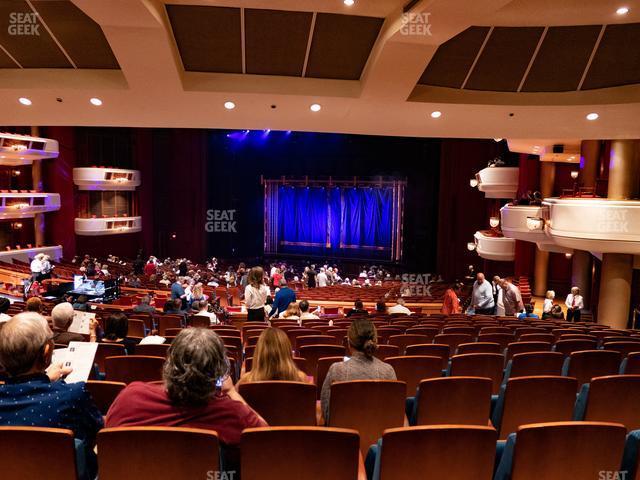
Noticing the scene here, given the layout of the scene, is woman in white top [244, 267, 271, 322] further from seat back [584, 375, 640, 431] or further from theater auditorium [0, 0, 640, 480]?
seat back [584, 375, 640, 431]

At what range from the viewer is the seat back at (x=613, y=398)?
2.86 m

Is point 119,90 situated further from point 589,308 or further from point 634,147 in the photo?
point 589,308

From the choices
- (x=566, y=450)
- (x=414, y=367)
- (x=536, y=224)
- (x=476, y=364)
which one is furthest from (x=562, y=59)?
(x=566, y=450)

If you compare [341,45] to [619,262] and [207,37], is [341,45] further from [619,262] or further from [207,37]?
[619,262]

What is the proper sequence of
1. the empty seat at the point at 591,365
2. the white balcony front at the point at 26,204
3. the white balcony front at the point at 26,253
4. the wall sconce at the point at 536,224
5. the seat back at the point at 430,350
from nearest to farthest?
the empty seat at the point at 591,365 < the seat back at the point at 430,350 < the wall sconce at the point at 536,224 < the white balcony front at the point at 26,204 < the white balcony front at the point at 26,253

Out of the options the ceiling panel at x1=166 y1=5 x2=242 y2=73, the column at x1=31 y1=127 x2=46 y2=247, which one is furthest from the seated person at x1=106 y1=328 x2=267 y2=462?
the column at x1=31 y1=127 x2=46 y2=247

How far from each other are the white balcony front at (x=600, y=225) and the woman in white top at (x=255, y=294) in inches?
255

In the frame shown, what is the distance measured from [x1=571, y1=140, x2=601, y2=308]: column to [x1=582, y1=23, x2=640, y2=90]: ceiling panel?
6.86 metres

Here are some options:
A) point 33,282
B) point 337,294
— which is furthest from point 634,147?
point 33,282

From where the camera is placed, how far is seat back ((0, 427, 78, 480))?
1835 millimetres

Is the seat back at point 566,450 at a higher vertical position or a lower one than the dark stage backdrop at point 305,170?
lower

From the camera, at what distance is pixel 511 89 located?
8.23 meters

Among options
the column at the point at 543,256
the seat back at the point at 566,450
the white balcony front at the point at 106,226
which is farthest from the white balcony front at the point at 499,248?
the seat back at the point at 566,450

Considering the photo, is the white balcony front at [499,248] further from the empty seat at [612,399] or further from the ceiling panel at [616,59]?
the empty seat at [612,399]
